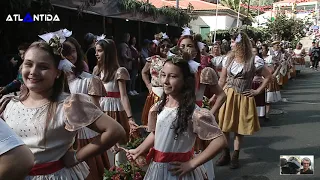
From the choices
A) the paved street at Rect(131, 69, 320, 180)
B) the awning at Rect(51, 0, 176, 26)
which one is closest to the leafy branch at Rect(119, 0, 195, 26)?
the awning at Rect(51, 0, 176, 26)

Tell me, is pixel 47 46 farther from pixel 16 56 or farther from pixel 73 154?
pixel 16 56

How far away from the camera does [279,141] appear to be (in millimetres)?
7641

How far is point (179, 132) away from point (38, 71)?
3.52 ft

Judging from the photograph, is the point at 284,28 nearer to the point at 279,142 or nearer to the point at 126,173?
the point at 279,142

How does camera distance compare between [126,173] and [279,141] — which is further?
[279,141]

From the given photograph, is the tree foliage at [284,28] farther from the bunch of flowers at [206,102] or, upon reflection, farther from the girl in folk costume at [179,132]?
the girl in folk costume at [179,132]

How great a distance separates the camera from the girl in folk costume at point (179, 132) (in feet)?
9.76

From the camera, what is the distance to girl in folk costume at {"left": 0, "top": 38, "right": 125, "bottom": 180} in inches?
98.9

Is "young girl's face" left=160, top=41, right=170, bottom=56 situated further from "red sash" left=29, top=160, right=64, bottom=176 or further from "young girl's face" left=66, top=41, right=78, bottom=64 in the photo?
"red sash" left=29, top=160, right=64, bottom=176

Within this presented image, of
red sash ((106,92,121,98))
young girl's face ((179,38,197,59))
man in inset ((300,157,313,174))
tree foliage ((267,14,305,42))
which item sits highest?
tree foliage ((267,14,305,42))

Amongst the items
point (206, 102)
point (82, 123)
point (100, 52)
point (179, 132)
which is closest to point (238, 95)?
point (206, 102)

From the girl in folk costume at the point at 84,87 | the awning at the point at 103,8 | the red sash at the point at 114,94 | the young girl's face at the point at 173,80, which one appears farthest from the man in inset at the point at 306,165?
the awning at the point at 103,8

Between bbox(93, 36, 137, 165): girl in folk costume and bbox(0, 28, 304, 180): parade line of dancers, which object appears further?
bbox(93, 36, 137, 165): girl in folk costume

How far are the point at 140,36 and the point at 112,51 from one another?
32.9ft
